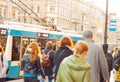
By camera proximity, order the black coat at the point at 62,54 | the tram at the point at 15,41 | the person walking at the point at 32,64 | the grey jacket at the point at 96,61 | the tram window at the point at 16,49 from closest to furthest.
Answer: the grey jacket at the point at 96,61, the black coat at the point at 62,54, the person walking at the point at 32,64, the tram at the point at 15,41, the tram window at the point at 16,49

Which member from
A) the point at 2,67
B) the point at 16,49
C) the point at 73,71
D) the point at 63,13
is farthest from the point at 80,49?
the point at 63,13

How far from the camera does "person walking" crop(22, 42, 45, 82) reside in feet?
34.8

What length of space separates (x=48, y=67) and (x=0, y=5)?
49.7 metres

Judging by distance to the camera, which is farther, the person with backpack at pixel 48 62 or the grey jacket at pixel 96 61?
the person with backpack at pixel 48 62

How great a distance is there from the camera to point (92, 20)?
11338 cm

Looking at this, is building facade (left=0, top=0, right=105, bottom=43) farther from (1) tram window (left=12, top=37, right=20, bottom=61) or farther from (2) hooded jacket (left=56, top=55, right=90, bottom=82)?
(2) hooded jacket (left=56, top=55, right=90, bottom=82)

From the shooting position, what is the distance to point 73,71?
6.50m

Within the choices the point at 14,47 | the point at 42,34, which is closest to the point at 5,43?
the point at 14,47

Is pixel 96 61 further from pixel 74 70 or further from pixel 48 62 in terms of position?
pixel 48 62

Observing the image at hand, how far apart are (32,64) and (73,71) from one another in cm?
424

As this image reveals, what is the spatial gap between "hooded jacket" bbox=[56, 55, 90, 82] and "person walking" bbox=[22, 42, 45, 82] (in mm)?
4113

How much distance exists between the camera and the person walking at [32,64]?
34.8 ft

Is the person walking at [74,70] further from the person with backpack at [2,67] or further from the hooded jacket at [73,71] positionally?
the person with backpack at [2,67]

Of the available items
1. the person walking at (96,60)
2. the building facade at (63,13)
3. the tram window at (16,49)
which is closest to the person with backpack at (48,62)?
the person walking at (96,60)
